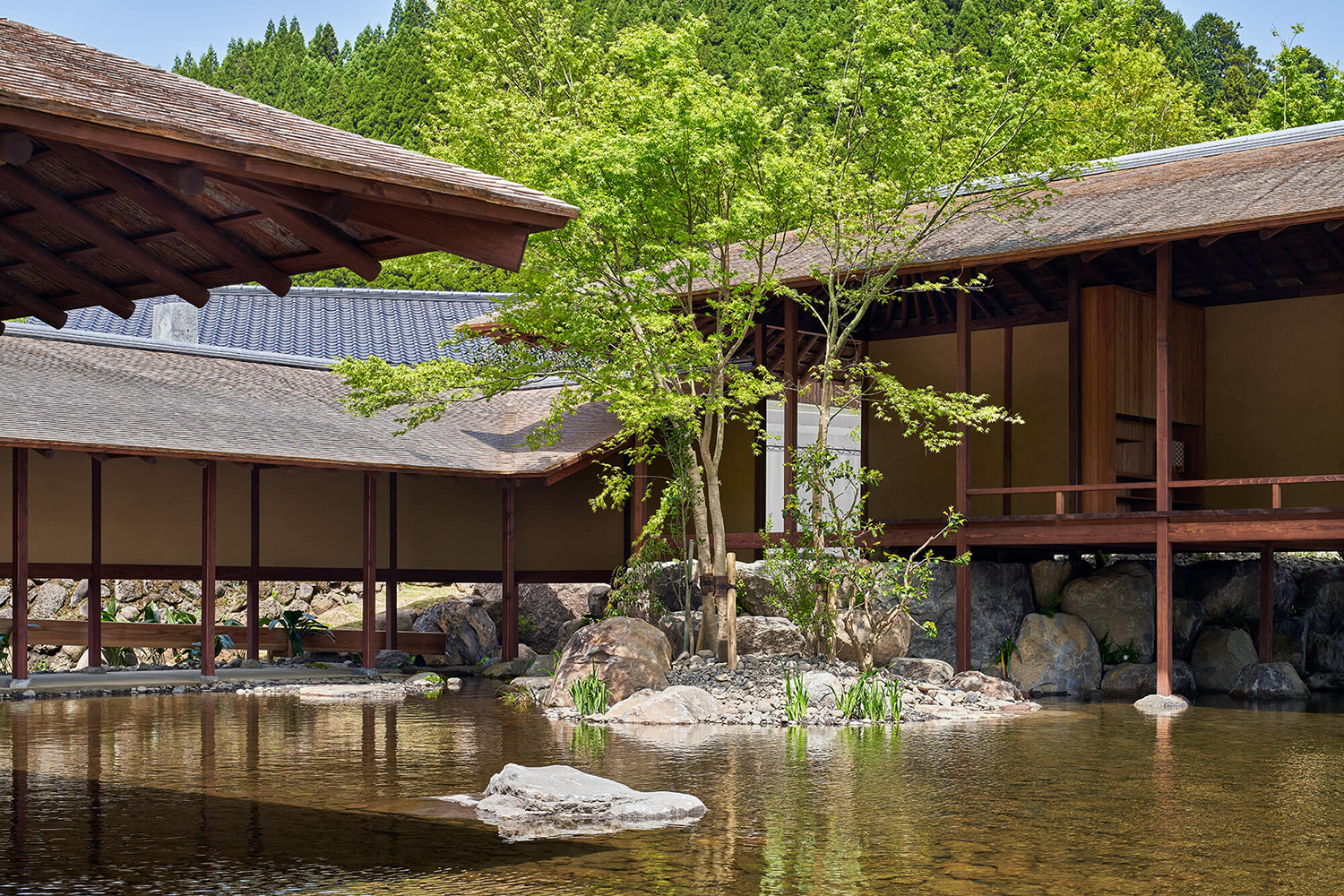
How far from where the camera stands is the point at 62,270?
735 cm

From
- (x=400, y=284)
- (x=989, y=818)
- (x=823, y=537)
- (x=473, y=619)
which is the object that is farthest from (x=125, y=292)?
(x=400, y=284)

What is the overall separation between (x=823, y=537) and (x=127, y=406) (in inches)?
389

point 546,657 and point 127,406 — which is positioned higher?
point 127,406

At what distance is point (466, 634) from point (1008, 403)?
9621 millimetres

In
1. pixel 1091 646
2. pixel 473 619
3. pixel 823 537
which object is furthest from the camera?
pixel 473 619

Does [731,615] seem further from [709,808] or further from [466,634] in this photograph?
[709,808]

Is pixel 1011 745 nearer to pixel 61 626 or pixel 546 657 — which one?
pixel 546 657

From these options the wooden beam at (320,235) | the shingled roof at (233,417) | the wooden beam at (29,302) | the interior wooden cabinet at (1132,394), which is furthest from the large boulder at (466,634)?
the wooden beam at (320,235)

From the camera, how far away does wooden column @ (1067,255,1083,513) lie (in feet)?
63.5

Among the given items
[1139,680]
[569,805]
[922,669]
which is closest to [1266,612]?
[1139,680]

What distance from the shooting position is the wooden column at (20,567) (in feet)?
58.2

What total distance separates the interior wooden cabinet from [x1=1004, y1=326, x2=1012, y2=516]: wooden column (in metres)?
1.80

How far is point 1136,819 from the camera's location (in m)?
8.47

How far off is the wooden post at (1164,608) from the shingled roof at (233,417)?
360 inches
